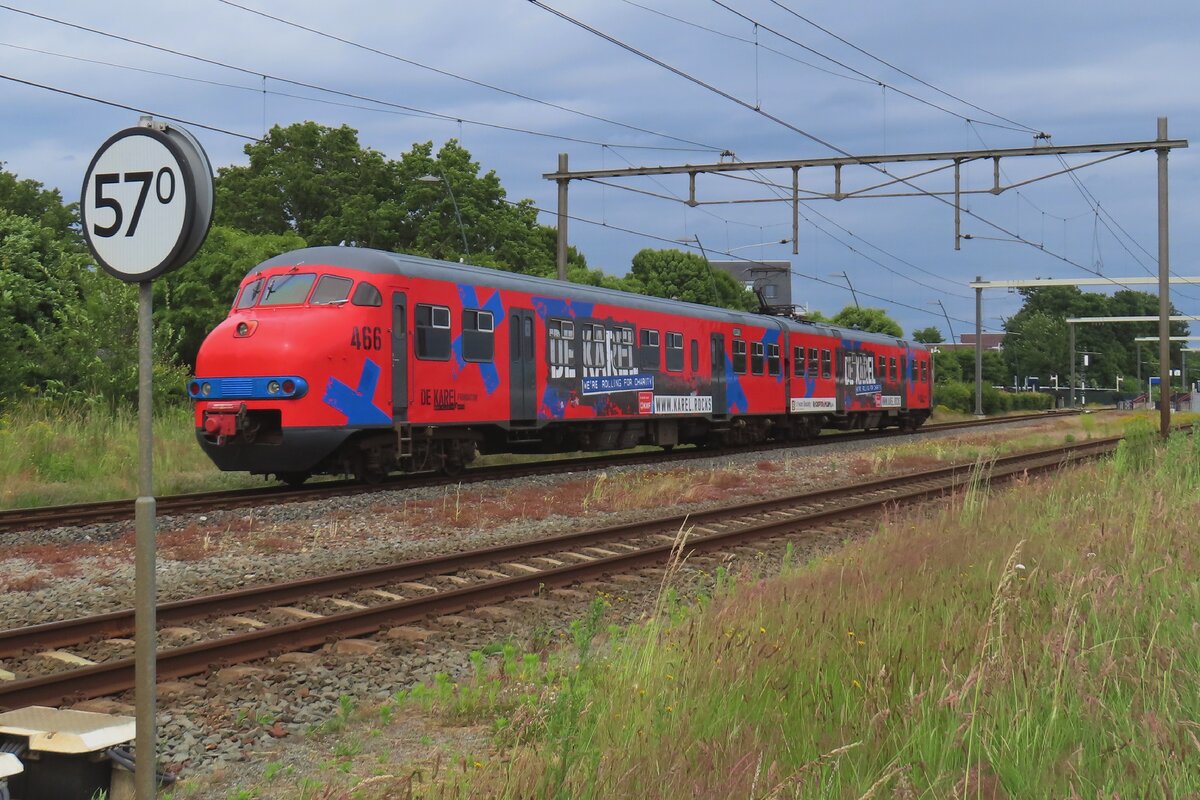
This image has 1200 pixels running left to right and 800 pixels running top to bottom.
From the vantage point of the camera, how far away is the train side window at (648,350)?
22750mm

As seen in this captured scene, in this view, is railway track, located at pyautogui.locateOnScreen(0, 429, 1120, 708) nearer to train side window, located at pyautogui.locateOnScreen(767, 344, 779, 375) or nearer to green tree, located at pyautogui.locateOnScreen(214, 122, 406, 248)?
train side window, located at pyautogui.locateOnScreen(767, 344, 779, 375)

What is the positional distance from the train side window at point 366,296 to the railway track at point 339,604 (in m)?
5.31

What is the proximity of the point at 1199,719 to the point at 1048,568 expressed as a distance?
11.2 feet

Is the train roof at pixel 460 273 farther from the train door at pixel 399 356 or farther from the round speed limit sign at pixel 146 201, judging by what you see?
the round speed limit sign at pixel 146 201

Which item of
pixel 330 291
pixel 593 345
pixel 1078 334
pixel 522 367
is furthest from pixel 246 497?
pixel 1078 334

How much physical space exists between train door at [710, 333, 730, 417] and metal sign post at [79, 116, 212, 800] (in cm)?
2188

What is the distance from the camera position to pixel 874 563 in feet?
28.5

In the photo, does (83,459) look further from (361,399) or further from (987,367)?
(987,367)

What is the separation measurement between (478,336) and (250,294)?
3424mm

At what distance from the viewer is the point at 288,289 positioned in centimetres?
1625

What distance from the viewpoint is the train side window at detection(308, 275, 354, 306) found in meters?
15.7

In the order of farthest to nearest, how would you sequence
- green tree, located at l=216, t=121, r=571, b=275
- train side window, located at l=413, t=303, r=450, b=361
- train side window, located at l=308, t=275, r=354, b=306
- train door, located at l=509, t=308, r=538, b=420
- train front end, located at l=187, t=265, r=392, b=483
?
green tree, located at l=216, t=121, r=571, b=275 < train door, located at l=509, t=308, r=538, b=420 < train side window, located at l=413, t=303, r=450, b=361 < train side window, located at l=308, t=275, r=354, b=306 < train front end, located at l=187, t=265, r=392, b=483

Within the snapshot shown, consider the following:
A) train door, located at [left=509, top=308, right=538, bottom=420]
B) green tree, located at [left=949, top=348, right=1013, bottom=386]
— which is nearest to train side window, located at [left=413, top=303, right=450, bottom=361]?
train door, located at [left=509, top=308, right=538, bottom=420]

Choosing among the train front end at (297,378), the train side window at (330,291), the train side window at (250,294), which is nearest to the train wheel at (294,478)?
the train front end at (297,378)
